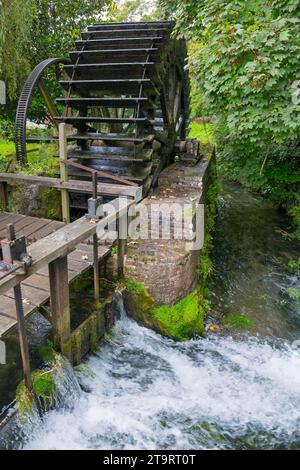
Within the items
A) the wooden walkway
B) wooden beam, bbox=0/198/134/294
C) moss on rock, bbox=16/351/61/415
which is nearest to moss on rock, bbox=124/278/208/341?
the wooden walkway

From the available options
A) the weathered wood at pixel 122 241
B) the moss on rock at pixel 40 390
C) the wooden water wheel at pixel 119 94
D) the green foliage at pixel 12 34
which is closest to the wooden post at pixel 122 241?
the weathered wood at pixel 122 241

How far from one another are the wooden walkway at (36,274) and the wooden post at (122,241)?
15cm

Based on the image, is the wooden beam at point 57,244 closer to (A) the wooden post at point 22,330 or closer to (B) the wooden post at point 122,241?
(A) the wooden post at point 22,330

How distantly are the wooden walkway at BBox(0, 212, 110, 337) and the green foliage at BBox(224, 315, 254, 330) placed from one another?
67.2 inches

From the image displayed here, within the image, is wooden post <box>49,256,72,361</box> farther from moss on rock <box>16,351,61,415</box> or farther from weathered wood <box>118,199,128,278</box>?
weathered wood <box>118,199,128,278</box>

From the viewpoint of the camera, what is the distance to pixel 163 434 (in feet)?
9.35

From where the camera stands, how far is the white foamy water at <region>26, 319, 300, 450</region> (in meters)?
2.81

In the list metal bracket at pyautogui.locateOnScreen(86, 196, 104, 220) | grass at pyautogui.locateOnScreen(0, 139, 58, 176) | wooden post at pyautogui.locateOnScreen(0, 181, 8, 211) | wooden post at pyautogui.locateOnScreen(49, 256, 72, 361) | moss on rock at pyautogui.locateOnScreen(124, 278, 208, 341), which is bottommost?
moss on rock at pyautogui.locateOnScreen(124, 278, 208, 341)

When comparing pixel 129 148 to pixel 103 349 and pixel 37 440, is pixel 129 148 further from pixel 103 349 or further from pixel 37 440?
pixel 37 440

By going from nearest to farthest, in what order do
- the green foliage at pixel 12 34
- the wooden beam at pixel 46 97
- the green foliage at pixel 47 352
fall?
the green foliage at pixel 47 352, the green foliage at pixel 12 34, the wooden beam at pixel 46 97

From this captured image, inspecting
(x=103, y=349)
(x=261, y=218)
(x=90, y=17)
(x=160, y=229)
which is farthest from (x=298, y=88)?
(x=90, y=17)

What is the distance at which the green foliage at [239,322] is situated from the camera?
4.18m

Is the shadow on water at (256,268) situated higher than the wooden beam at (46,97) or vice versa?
the wooden beam at (46,97)

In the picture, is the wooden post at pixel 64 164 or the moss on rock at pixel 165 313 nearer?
the moss on rock at pixel 165 313
